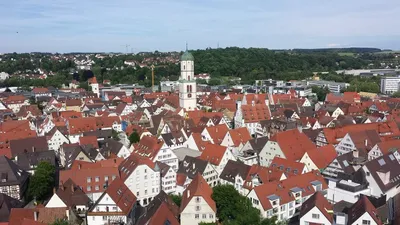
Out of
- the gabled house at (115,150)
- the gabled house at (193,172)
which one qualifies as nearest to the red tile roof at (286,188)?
the gabled house at (193,172)

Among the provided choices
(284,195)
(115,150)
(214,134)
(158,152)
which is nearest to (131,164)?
(158,152)

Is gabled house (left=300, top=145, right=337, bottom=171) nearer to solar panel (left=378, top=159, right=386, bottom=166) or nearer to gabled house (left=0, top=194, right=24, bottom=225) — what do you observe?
solar panel (left=378, top=159, right=386, bottom=166)

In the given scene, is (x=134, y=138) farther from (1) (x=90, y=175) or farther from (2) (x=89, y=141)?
(1) (x=90, y=175)

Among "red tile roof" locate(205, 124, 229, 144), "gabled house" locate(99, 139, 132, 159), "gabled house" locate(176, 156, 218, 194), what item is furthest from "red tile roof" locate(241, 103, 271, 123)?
"gabled house" locate(176, 156, 218, 194)

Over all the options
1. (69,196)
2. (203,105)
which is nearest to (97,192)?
(69,196)

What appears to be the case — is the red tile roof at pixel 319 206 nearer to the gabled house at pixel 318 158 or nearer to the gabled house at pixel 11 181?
the gabled house at pixel 318 158
